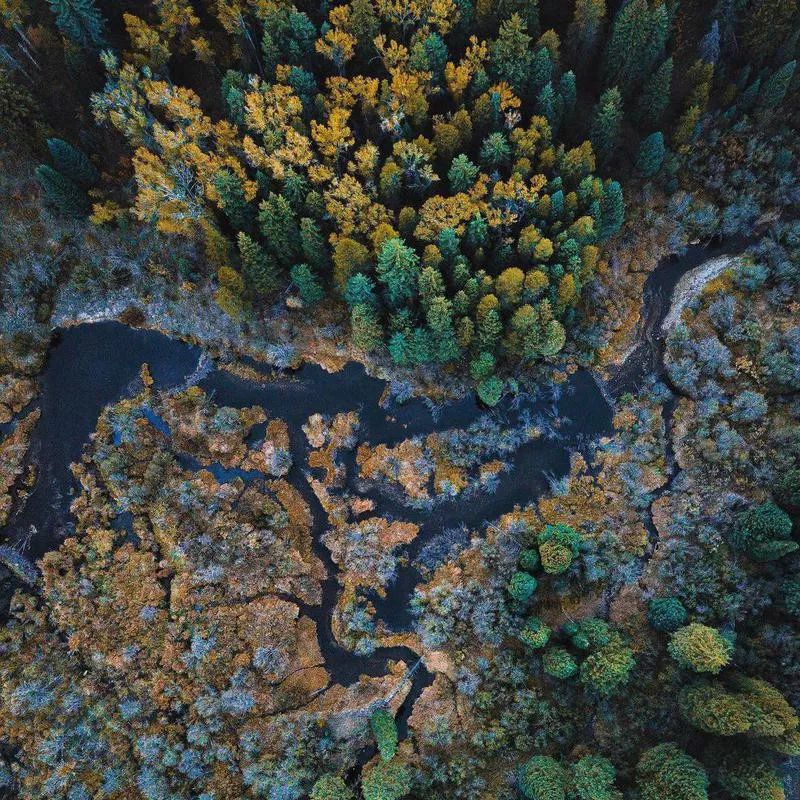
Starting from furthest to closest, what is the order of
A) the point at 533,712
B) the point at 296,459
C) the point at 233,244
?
the point at 296,459 → the point at 233,244 → the point at 533,712

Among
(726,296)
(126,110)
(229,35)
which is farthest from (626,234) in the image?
(126,110)

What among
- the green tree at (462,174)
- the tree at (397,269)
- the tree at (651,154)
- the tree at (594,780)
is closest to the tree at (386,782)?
the tree at (594,780)

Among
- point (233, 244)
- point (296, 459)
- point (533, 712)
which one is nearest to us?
point (533, 712)

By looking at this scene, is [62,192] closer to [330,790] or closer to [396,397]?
[396,397]

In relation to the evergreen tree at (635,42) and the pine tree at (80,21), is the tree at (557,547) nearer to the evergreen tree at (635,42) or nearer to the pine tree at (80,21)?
the evergreen tree at (635,42)

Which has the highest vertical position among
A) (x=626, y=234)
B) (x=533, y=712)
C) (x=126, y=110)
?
(x=126, y=110)

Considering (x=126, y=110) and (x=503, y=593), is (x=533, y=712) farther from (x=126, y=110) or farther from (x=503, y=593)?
(x=126, y=110)

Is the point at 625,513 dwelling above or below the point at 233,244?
below

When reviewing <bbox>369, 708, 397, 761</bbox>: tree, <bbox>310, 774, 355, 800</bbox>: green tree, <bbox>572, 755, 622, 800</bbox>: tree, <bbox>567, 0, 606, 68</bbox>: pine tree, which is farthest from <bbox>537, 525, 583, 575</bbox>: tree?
<bbox>567, 0, 606, 68</bbox>: pine tree
